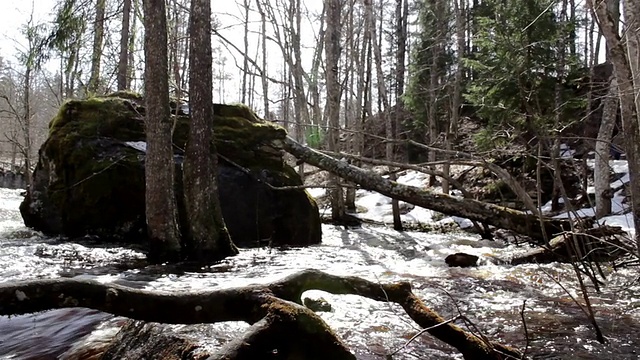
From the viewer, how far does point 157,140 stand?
6438 millimetres

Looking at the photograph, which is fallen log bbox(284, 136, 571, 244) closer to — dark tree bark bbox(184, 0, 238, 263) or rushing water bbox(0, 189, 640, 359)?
rushing water bbox(0, 189, 640, 359)

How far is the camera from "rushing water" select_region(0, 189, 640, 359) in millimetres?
3293

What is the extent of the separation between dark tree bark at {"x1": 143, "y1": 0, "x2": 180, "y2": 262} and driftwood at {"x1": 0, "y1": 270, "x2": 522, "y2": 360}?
437 cm

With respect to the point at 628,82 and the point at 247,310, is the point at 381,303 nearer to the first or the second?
the point at 247,310

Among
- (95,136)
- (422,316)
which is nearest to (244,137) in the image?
(95,136)

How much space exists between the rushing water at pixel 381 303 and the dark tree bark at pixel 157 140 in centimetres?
58

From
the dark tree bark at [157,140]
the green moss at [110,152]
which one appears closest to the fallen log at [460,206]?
the green moss at [110,152]

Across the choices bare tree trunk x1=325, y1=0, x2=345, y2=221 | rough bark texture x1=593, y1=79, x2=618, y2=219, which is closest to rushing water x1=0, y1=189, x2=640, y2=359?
rough bark texture x1=593, y1=79, x2=618, y2=219

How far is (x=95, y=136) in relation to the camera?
8727mm

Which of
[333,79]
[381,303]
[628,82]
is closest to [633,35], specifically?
[628,82]

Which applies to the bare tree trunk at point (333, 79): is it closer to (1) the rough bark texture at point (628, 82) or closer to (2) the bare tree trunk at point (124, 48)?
(2) the bare tree trunk at point (124, 48)

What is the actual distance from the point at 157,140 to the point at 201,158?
72 cm

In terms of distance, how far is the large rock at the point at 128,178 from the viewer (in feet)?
26.9

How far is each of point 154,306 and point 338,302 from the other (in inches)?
103
